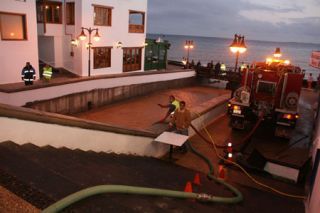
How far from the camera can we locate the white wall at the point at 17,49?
17766 mm

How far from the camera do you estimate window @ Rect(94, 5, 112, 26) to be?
23077 mm

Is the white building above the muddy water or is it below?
above

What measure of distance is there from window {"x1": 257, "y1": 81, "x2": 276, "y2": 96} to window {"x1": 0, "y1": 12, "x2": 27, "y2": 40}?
15.5 metres

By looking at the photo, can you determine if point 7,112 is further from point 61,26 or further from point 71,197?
point 61,26

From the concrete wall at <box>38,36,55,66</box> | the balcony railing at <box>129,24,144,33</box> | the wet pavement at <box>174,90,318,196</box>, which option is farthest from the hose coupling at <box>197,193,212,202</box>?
the concrete wall at <box>38,36,55,66</box>

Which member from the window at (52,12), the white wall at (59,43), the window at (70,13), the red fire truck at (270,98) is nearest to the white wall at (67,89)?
the white wall at (59,43)

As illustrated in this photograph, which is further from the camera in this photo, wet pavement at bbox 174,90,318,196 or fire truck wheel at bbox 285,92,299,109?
fire truck wheel at bbox 285,92,299,109

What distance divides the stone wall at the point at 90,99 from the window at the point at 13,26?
563cm

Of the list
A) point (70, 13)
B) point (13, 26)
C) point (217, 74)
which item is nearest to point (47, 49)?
point (70, 13)

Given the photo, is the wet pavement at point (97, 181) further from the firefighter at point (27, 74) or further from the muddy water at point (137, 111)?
the firefighter at point (27, 74)

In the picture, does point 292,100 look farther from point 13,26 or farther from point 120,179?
point 13,26

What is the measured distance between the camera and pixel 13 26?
18.2m

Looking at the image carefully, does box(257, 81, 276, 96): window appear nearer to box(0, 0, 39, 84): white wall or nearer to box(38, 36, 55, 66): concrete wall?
box(0, 0, 39, 84): white wall

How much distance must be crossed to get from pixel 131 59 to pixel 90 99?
32.7 ft
